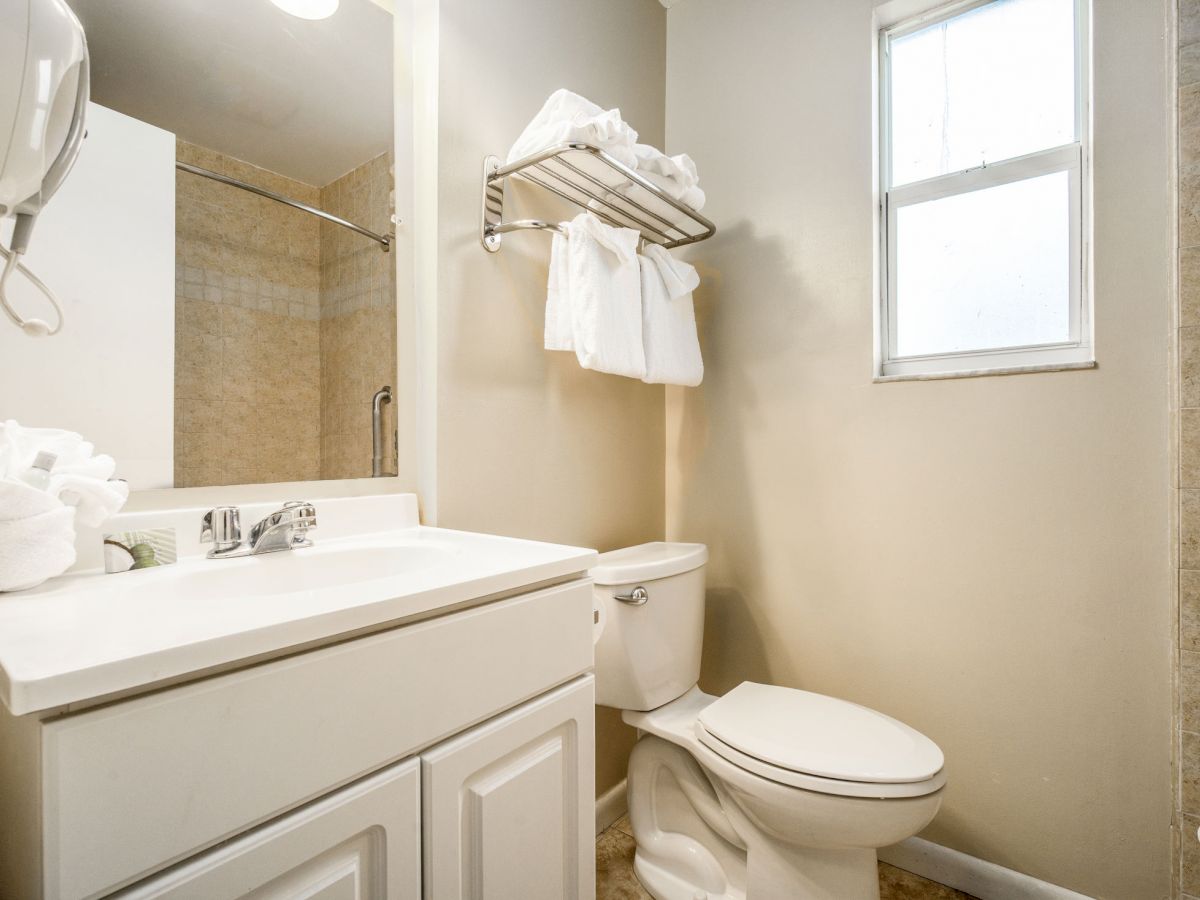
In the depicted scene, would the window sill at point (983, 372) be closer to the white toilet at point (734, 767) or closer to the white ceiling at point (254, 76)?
the white toilet at point (734, 767)

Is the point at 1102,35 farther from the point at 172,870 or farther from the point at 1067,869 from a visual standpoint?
the point at 172,870

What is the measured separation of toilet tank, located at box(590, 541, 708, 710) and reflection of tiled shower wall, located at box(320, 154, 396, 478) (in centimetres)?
54

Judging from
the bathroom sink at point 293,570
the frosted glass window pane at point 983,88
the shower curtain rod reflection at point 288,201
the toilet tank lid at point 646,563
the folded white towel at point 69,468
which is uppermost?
the frosted glass window pane at point 983,88

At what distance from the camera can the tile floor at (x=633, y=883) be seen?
1.27 meters

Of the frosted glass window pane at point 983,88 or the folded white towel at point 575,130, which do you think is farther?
the frosted glass window pane at point 983,88

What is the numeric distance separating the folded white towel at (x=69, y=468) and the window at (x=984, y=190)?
1519 mm

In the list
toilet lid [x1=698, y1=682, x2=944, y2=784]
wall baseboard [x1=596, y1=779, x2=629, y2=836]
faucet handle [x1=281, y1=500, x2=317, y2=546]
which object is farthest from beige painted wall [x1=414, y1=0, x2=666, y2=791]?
toilet lid [x1=698, y1=682, x2=944, y2=784]

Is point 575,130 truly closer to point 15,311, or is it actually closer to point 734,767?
point 15,311

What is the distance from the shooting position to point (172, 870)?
1.54 ft

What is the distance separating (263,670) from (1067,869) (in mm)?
1556

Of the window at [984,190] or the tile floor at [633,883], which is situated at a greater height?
the window at [984,190]

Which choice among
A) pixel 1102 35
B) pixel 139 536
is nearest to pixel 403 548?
pixel 139 536

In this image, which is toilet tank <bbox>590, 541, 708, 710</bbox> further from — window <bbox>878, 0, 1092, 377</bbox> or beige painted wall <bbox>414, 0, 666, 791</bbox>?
window <bbox>878, 0, 1092, 377</bbox>

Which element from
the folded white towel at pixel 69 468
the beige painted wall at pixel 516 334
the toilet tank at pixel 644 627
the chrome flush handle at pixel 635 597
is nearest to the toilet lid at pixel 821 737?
the toilet tank at pixel 644 627
